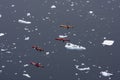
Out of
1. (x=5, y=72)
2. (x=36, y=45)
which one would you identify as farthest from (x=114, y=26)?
(x=5, y=72)

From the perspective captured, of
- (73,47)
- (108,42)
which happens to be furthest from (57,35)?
(108,42)

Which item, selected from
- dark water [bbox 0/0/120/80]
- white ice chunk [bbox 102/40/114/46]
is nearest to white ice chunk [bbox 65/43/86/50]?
dark water [bbox 0/0/120/80]

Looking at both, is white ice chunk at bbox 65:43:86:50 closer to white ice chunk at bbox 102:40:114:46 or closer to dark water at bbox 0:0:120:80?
dark water at bbox 0:0:120:80

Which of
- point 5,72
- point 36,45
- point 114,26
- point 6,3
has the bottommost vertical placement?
point 5,72

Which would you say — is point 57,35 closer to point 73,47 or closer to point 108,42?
point 73,47

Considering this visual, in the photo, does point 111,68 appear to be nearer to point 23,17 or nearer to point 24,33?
point 24,33

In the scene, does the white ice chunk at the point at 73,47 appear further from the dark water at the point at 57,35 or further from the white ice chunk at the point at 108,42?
the white ice chunk at the point at 108,42

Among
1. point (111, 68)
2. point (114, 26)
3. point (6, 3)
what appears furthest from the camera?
point (6, 3)

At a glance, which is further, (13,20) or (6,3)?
(6,3)

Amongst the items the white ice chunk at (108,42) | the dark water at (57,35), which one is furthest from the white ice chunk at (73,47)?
the white ice chunk at (108,42)

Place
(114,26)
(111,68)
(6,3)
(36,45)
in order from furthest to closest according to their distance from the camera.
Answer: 1. (6,3)
2. (114,26)
3. (36,45)
4. (111,68)
